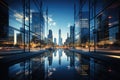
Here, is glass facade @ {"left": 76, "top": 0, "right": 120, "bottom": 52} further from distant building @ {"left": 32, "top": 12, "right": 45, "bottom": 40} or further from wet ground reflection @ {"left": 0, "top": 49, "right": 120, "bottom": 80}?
distant building @ {"left": 32, "top": 12, "right": 45, "bottom": 40}

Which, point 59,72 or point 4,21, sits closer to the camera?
point 59,72

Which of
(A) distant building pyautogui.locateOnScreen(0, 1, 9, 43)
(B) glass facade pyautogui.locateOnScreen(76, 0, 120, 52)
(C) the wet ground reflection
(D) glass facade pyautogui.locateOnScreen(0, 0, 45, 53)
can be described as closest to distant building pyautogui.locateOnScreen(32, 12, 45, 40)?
(D) glass facade pyautogui.locateOnScreen(0, 0, 45, 53)

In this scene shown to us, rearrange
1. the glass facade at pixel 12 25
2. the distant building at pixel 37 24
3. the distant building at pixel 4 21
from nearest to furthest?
the distant building at pixel 4 21, the glass facade at pixel 12 25, the distant building at pixel 37 24

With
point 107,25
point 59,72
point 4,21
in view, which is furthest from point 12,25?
point 59,72

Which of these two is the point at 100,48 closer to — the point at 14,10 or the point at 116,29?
the point at 116,29

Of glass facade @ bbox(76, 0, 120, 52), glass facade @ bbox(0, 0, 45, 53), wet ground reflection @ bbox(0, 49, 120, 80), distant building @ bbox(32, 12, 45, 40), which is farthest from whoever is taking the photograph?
distant building @ bbox(32, 12, 45, 40)

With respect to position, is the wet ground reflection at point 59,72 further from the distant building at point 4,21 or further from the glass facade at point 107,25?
the glass facade at point 107,25

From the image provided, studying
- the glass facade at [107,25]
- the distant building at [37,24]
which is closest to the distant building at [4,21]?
the glass facade at [107,25]

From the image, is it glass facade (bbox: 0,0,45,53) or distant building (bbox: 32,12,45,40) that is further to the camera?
distant building (bbox: 32,12,45,40)

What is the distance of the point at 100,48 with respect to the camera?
33.3 metres

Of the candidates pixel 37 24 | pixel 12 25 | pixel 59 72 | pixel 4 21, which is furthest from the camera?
pixel 37 24

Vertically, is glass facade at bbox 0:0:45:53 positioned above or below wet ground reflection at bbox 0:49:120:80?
above

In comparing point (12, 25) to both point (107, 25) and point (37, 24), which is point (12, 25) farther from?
point (37, 24)

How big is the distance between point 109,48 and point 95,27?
10.1 m
